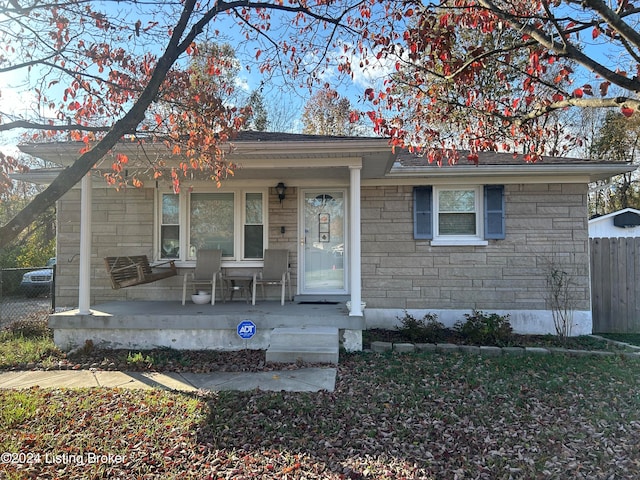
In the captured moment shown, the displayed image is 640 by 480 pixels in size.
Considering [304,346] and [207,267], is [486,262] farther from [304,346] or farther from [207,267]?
[207,267]

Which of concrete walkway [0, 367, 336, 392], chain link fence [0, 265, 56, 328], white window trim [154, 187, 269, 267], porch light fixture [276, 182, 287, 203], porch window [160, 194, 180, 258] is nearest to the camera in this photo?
concrete walkway [0, 367, 336, 392]

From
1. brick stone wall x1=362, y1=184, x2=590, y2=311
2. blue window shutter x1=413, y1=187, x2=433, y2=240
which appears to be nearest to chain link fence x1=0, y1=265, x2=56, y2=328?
brick stone wall x1=362, y1=184, x2=590, y2=311

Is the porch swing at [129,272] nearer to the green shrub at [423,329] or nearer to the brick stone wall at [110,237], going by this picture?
the brick stone wall at [110,237]

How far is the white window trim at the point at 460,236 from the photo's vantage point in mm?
7066

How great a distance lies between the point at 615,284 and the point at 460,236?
9.96ft

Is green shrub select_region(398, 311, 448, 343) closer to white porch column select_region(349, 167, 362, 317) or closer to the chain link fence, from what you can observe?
white porch column select_region(349, 167, 362, 317)

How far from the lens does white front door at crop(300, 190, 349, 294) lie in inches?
294

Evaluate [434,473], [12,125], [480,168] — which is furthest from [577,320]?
[12,125]

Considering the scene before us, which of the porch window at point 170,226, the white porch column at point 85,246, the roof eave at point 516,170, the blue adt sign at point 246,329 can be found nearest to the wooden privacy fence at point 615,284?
the roof eave at point 516,170

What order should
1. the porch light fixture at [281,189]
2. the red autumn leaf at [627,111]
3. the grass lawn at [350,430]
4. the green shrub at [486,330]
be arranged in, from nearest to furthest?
the grass lawn at [350,430]
the red autumn leaf at [627,111]
the green shrub at [486,330]
the porch light fixture at [281,189]

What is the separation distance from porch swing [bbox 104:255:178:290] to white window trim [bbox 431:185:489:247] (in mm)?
4717

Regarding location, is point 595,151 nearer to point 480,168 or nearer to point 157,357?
point 480,168

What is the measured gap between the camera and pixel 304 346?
17.2 feet

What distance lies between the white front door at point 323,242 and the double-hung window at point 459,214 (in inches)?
55.3
